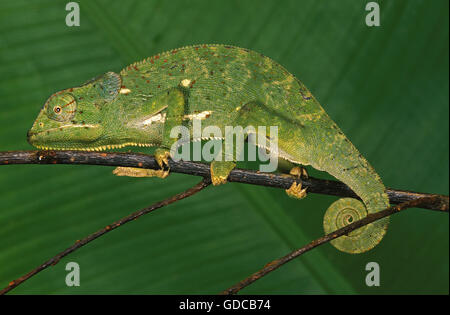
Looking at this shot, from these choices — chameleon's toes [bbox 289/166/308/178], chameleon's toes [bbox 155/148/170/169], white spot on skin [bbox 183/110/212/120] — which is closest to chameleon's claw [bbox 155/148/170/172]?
chameleon's toes [bbox 155/148/170/169]

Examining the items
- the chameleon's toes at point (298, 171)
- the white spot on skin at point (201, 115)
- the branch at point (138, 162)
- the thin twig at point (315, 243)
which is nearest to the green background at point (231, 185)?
the chameleon's toes at point (298, 171)

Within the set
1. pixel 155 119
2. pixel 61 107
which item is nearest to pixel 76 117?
pixel 61 107

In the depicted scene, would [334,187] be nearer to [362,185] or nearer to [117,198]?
[362,185]

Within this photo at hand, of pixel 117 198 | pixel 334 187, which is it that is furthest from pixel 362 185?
pixel 117 198

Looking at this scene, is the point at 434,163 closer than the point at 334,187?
No

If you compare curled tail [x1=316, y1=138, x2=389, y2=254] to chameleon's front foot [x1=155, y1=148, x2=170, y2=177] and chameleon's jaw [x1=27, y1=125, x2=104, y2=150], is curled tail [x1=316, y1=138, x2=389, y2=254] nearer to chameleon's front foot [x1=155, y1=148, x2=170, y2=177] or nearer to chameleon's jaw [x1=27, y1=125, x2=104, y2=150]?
chameleon's front foot [x1=155, y1=148, x2=170, y2=177]

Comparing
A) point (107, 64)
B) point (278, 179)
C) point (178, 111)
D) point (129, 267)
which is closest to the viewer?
point (278, 179)
